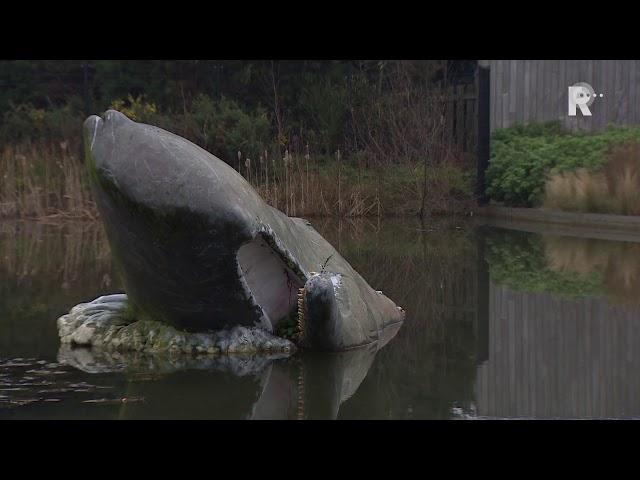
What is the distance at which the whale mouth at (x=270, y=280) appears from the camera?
7.09 meters

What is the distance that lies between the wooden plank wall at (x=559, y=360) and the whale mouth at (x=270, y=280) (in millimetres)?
1490

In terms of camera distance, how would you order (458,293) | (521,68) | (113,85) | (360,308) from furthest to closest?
(113,85)
(521,68)
(458,293)
(360,308)

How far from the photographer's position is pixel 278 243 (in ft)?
22.7

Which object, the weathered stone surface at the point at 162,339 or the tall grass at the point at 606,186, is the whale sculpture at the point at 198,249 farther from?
the tall grass at the point at 606,186

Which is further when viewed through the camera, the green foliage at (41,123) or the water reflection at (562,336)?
the green foliage at (41,123)

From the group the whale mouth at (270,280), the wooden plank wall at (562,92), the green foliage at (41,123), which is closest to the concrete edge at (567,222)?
the wooden plank wall at (562,92)

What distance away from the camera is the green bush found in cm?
1761

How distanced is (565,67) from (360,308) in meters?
14.9

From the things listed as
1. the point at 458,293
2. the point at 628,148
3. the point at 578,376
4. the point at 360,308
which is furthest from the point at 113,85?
the point at 578,376

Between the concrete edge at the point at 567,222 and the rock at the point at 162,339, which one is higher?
the concrete edge at the point at 567,222

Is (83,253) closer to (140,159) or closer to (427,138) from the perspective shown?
(140,159)

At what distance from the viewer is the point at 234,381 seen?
6152mm

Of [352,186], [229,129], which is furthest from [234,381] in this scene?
[229,129]

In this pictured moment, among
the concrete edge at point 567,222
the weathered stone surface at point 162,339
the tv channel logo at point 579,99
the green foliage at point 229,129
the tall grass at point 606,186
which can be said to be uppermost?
the tv channel logo at point 579,99
